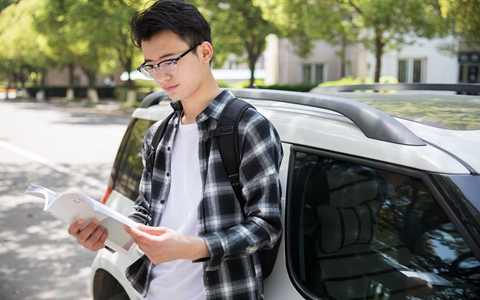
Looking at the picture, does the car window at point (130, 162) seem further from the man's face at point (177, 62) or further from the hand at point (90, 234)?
the man's face at point (177, 62)

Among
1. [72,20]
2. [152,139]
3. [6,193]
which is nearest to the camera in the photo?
[152,139]

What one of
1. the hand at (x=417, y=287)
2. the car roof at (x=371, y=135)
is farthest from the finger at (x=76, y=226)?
the hand at (x=417, y=287)

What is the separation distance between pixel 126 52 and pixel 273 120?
1179 inches

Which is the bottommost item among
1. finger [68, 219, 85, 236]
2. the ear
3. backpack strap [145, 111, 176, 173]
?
finger [68, 219, 85, 236]

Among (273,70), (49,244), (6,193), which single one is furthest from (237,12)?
(49,244)

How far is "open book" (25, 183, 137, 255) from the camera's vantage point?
154cm

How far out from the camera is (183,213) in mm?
1747

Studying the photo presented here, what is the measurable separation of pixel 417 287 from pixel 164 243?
706mm

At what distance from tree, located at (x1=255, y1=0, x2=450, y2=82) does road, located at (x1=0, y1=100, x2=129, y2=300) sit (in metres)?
8.73

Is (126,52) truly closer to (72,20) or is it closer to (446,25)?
(72,20)

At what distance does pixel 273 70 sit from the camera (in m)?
39.0

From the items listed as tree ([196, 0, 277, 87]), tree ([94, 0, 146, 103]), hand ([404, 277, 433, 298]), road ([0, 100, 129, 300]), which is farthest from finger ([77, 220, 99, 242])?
tree ([196, 0, 277, 87])

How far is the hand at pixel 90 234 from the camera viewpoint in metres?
1.75

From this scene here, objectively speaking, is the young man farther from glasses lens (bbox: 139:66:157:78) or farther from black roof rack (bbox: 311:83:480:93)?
black roof rack (bbox: 311:83:480:93)
